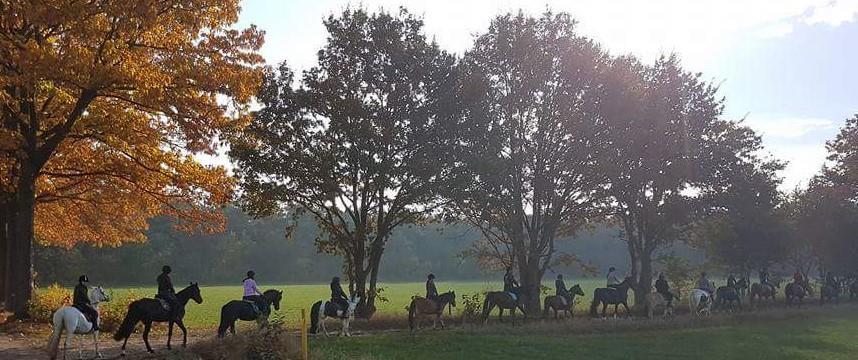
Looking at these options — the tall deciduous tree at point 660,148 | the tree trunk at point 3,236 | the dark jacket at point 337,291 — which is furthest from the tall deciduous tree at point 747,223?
the tree trunk at point 3,236

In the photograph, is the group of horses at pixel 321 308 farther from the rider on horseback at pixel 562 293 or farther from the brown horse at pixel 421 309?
the rider on horseback at pixel 562 293

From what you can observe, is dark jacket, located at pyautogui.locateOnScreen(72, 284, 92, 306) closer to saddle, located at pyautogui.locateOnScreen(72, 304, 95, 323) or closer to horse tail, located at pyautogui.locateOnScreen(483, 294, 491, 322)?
saddle, located at pyautogui.locateOnScreen(72, 304, 95, 323)

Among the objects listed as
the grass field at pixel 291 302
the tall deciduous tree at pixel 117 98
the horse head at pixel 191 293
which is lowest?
the grass field at pixel 291 302

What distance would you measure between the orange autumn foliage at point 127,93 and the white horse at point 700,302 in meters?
20.5

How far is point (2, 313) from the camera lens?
20766 millimetres

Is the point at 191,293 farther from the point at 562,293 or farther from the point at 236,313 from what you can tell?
the point at 562,293

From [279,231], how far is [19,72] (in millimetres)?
92938

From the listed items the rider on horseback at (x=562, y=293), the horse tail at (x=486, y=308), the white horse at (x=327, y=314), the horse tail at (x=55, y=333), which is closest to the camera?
the horse tail at (x=55, y=333)

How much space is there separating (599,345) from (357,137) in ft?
35.5

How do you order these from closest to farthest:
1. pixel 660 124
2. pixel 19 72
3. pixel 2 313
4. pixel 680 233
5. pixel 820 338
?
pixel 19 72, pixel 2 313, pixel 820 338, pixel 660 124, pixel 680 233

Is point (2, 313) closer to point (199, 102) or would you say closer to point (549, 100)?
point (199, 102)

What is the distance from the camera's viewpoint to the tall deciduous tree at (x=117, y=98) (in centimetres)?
1811

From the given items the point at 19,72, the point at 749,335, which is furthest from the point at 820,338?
the point at 19,72

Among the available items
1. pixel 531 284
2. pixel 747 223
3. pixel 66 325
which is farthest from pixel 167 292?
pixel 747 223
